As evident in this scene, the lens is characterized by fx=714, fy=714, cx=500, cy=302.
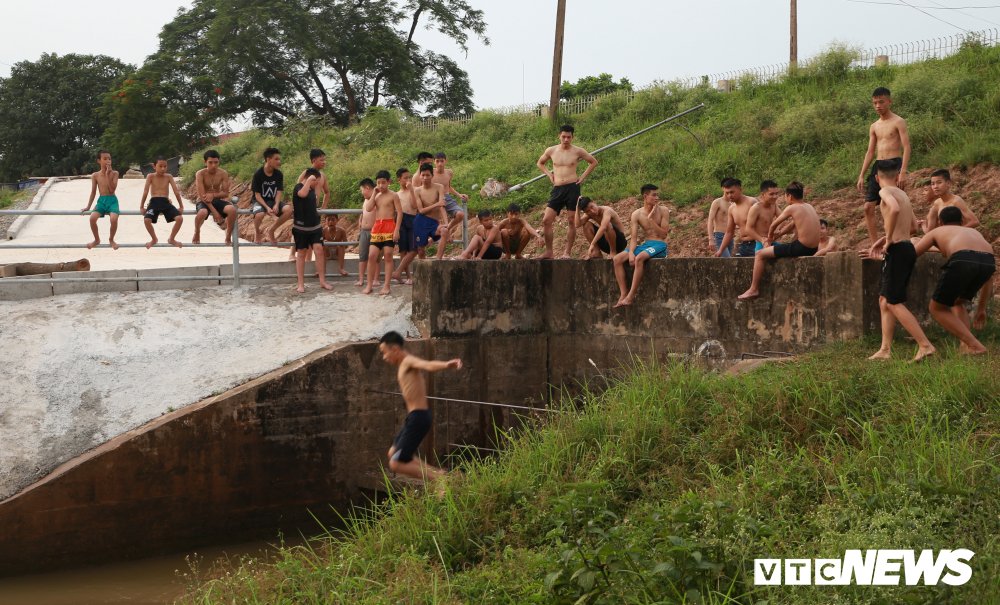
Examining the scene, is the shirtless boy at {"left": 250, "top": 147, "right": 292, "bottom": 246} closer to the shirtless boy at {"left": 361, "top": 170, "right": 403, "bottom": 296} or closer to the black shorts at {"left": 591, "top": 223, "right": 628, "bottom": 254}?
the shirtless boy at {"left": 361, "top": 170, "right": 403, "bottom": 296}

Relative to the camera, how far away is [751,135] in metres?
15.6

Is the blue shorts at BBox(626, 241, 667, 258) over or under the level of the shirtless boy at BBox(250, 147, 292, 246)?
under

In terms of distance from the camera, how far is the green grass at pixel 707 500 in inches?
147

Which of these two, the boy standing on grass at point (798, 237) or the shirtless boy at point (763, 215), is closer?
the boy standing on grass at point (798, 237)

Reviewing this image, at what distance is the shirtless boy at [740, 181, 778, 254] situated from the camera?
8.60 metres

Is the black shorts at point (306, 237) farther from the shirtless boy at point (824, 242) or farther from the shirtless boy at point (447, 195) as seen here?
the shirtless boy at point (824, 242)

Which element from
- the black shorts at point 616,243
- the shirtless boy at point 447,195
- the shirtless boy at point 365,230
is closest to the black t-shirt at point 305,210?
the shirtless boy at point 365,230

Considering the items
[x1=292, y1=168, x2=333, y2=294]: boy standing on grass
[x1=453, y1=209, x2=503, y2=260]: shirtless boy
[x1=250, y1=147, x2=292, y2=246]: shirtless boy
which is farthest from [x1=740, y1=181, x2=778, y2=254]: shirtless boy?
[x1=250, y1=147, x2=292, y2=246]: shirtless boy

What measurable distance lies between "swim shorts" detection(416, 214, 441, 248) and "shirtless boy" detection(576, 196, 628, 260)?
6.58ft

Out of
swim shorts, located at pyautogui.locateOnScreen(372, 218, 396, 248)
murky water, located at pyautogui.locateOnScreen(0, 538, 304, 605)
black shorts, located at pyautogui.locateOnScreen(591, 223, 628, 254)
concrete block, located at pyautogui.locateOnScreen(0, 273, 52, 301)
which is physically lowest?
murky water, located at pyautogui.locateOnScreen(0, 538, 304, 605)

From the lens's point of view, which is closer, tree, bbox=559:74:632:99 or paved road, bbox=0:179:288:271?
paved road, bbox=0:179:288:271

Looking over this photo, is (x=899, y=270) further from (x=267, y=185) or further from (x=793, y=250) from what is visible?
(x=267, y=185)

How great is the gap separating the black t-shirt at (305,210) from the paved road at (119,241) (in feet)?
4.16

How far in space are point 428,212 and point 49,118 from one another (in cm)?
4283
